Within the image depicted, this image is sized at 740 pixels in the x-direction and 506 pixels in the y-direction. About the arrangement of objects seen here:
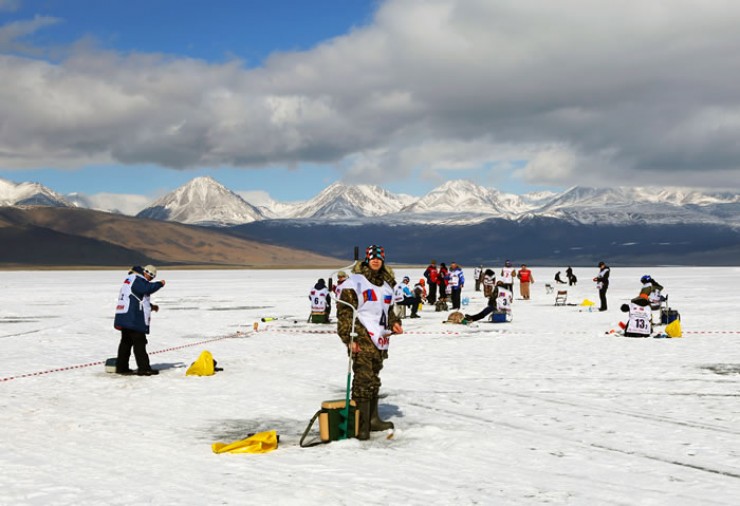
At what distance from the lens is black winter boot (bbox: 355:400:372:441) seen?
8.66 metres

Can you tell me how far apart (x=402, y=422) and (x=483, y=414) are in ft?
3.95

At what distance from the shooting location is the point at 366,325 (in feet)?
28.0

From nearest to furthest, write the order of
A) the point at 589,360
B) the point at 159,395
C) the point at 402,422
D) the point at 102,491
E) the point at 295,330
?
the point at 102,491
the point at 402,422
the point at 159,395
the point at 589,360
the point at 295,330

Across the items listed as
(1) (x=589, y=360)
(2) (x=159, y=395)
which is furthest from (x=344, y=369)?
(1) (x=589, y=360)

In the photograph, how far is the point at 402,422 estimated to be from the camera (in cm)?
953

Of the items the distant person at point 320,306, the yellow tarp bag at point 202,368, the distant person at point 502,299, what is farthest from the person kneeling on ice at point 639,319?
the yellow tarp bag at point 202,368

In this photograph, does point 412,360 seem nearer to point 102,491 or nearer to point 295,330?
point 295,330

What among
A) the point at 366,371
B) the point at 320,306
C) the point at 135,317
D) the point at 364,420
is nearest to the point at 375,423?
the point at 364,420

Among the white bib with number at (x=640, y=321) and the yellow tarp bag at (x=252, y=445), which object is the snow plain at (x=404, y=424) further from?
the white bib with number at (x=640, y=321)

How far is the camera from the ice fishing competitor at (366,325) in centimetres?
855

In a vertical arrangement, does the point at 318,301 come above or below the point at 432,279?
below

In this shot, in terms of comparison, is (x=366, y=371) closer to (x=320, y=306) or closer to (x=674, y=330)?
(x=674, y=330)

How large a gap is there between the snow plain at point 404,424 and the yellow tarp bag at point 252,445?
105 millimetres

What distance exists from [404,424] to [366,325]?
1672 mm
